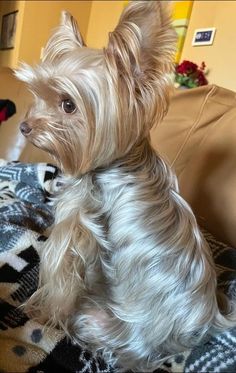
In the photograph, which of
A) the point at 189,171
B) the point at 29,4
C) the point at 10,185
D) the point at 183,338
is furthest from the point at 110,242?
the point at 29,4

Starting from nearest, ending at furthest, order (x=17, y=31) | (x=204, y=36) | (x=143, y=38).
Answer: (x=143, y=38) < (x=204, y=36) < (x=17, y=31)

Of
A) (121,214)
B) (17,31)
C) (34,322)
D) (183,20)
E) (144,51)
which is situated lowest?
(34,322)

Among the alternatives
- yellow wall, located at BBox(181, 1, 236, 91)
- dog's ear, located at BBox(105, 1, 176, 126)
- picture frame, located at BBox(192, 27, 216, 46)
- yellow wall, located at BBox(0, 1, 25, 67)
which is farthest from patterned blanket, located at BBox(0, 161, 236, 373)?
yellow wall, located at BBox(0, 1, 25, 67)

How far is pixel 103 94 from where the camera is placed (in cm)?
97

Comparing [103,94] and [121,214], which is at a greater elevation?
[103,94]

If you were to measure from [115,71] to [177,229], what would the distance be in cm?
37

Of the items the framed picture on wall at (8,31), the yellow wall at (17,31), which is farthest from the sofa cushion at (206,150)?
the framed picture on wall at (8,31)

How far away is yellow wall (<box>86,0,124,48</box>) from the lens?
3.06 m

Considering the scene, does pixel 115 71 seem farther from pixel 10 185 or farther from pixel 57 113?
pixel 10 185

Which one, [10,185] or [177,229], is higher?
[177,229]

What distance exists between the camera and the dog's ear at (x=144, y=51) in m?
0.88

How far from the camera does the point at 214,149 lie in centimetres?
151

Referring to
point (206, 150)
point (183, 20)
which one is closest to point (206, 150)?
point (206, 150)

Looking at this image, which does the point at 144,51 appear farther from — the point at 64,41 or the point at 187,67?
the point at 187,67
